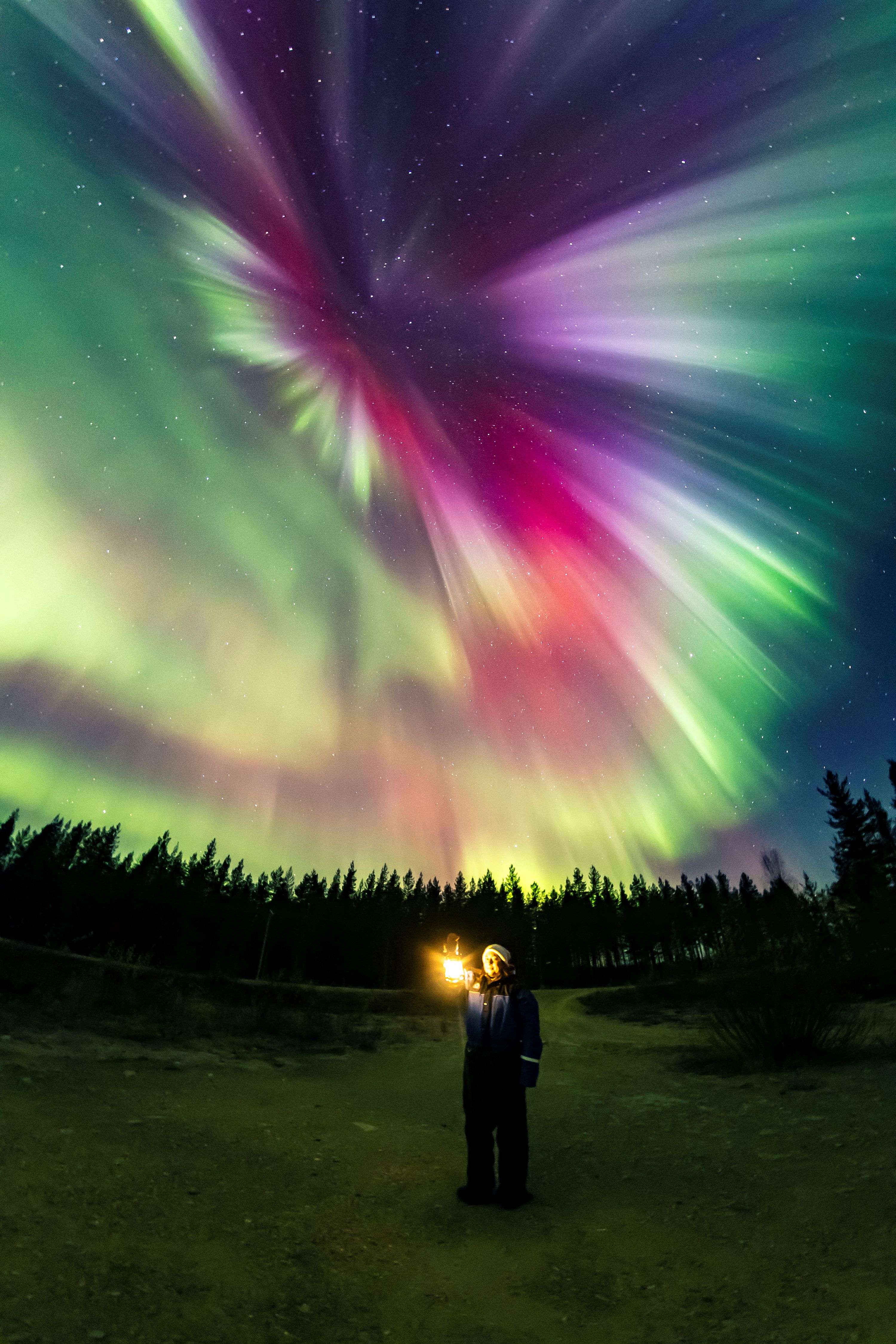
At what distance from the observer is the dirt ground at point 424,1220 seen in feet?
11.9

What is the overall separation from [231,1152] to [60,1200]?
7.37 feet

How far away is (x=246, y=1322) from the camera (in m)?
3.55

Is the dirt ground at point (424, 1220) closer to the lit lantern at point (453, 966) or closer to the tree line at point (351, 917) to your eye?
the lit lantern at point (453, 966)

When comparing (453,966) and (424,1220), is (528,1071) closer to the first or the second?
(453,966)

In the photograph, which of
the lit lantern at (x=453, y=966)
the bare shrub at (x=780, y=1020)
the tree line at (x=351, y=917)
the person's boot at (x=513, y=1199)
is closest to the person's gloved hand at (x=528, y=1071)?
the person's boot at (x=513, y=1199)

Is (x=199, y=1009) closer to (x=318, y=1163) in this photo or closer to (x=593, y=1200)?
(x=318, y=1163)

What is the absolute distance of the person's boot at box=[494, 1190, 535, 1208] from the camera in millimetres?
5480

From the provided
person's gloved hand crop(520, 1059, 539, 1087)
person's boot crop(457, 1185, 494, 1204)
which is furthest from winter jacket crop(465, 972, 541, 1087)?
person's boot crop(457, 1185, 494, 1204)

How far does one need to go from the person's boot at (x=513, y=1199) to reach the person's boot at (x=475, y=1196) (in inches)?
2.9

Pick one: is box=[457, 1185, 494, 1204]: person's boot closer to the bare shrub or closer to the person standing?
the person standing

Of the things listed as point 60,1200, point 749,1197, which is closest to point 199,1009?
point 60,1200

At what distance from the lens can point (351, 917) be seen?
85.3 metres

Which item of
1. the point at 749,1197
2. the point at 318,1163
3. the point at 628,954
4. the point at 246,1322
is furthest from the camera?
the point at 628,954

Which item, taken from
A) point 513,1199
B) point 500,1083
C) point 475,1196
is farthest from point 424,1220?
point 500,1083
